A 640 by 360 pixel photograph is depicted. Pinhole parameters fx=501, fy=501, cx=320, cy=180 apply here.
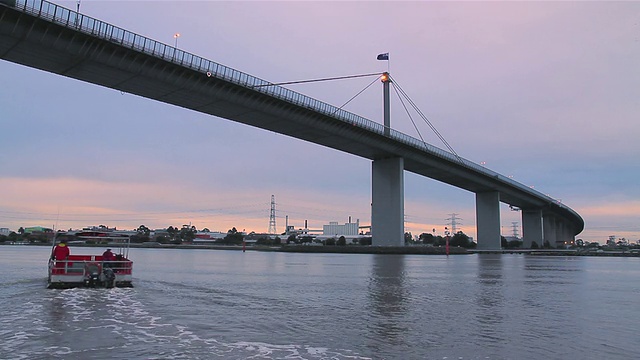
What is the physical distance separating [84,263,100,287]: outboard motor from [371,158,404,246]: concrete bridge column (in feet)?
253

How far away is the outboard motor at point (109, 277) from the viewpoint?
25484mm

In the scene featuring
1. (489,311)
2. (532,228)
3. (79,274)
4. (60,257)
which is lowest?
(489,311)

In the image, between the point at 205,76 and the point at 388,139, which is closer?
the point at 205,76

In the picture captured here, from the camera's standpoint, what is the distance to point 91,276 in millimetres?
25203

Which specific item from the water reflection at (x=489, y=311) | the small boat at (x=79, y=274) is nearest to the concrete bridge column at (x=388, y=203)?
the water reflection at (x=489, y=311)

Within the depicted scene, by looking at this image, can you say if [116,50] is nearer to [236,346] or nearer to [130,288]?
[130,288]

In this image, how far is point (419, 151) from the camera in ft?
335

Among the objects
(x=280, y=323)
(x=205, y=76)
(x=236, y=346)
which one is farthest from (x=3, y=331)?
(x=205, y=76)

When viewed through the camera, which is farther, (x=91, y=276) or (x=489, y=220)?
(x=489, y=220)

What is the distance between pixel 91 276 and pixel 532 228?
577 ft

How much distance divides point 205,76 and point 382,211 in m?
48.2

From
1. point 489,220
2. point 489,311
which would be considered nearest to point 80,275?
point 489,311

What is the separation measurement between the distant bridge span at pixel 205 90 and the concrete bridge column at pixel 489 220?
10635 millimetres

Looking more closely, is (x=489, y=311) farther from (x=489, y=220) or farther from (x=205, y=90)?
(x=489, y=220)
